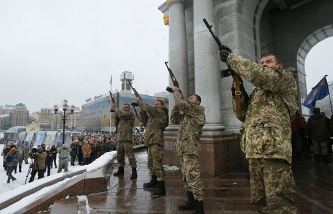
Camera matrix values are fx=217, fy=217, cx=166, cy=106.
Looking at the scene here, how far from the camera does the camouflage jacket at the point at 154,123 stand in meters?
4.65

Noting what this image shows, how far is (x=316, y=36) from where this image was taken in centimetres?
959

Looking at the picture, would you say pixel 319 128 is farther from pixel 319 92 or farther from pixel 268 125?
pixel 268 125

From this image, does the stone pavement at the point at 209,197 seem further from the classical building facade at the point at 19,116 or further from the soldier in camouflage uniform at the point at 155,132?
the classical building facade at the point at 19,116

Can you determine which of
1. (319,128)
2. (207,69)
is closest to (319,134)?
(319,128)

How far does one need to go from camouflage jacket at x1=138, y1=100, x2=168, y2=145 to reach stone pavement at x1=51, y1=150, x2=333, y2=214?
3.48 ft

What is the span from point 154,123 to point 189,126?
129 centimetres

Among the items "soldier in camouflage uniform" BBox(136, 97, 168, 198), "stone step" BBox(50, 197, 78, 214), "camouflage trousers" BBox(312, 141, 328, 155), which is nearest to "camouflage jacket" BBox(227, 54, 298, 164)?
"soldier in camouflage uniform" BBox(136, 97, 168, 198)

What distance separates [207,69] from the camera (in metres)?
6.16

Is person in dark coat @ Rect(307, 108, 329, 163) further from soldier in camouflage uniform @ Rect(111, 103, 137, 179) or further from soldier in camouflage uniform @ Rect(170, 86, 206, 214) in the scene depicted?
soldier in camouflage uniform @ Rect(111, 103, 137, 179)

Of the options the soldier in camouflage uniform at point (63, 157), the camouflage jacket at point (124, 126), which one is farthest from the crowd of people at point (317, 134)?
the soldier in camouflage uniform at point (63, 157)

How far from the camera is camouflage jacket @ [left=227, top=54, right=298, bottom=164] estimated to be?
6.78 feet

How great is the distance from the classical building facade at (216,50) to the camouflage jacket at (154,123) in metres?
1.44

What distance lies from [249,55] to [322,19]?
5.10 meters

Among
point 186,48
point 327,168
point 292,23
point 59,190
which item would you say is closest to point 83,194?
point 59,190
